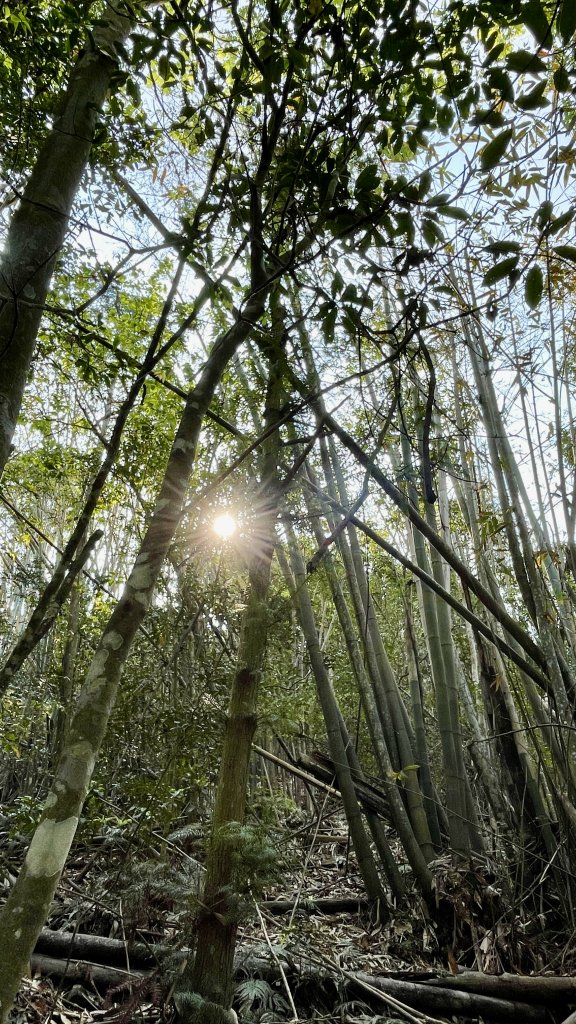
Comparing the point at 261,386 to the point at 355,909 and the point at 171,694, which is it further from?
the point at 355,909

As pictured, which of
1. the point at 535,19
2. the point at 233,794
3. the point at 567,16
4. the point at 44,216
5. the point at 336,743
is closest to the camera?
the point at 567,16

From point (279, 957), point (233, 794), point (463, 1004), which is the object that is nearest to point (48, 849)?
point (233, 794)

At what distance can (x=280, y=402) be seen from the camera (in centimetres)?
314

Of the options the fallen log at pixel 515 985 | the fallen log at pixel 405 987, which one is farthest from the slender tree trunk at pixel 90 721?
the fallen log at pixel 515 985

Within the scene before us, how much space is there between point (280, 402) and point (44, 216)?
1492 mm

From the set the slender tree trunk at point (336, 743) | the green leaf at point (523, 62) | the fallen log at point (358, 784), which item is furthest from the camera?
the fallen log at point (358, 784)

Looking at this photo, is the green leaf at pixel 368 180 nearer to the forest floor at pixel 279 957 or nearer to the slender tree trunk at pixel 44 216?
the slender tree trunk at pixel 44 216

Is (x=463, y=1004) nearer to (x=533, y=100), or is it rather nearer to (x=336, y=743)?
(x=336, y=743)

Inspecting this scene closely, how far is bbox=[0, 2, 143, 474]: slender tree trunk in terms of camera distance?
1.71 meters

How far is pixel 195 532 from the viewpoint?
3.28 m

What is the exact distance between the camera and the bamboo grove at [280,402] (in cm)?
172

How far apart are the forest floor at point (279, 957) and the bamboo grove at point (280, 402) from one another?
0.48ft

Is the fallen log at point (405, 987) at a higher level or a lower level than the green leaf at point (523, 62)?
lower

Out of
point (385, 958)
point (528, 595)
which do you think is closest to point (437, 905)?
point (385, 958)
